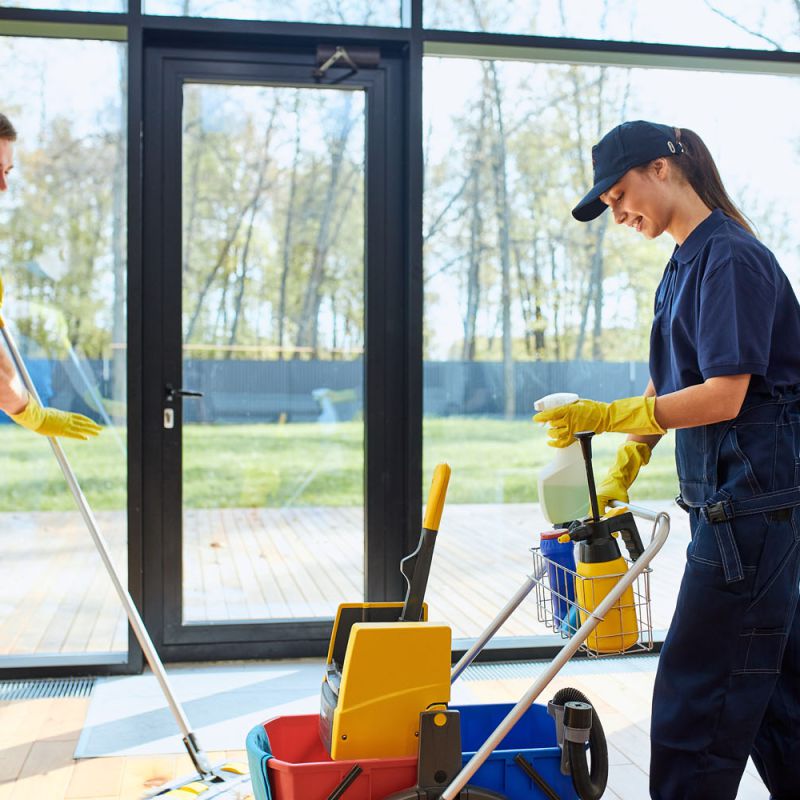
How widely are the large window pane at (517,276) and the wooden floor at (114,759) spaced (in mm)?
543

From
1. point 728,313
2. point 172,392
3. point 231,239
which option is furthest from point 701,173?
point 172,392

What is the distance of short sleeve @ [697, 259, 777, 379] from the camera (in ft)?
5.87

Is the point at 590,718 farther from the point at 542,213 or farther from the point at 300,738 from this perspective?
the point at 542,213

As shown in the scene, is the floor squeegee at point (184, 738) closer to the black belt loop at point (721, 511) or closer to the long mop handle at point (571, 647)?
the long mop handle at point (571, 647)

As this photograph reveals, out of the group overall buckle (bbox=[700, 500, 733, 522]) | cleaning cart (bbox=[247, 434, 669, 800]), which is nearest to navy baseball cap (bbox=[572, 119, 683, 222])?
cleaning cart (bbox=[247, 434, 669, 800])

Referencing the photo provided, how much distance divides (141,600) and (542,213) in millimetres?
2016

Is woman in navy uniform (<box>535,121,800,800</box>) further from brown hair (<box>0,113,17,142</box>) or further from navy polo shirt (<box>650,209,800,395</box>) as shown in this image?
brown hair (<box>0,113,17,142</box>)

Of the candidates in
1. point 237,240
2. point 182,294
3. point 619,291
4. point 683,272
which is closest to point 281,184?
point 237,240

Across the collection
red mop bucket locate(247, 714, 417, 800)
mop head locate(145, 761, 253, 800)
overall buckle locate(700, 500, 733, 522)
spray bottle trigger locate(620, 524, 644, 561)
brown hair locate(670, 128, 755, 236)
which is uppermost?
brown hair locate(670, 128, 755, 236)

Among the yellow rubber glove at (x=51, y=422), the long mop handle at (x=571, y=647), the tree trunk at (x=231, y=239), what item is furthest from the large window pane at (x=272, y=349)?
the long mop handle at (x=571, y=647)

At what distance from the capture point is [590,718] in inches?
70.3

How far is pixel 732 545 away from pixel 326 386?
1.96 metres

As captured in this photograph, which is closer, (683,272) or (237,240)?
(683,272)

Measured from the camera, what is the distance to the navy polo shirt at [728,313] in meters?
1.80
